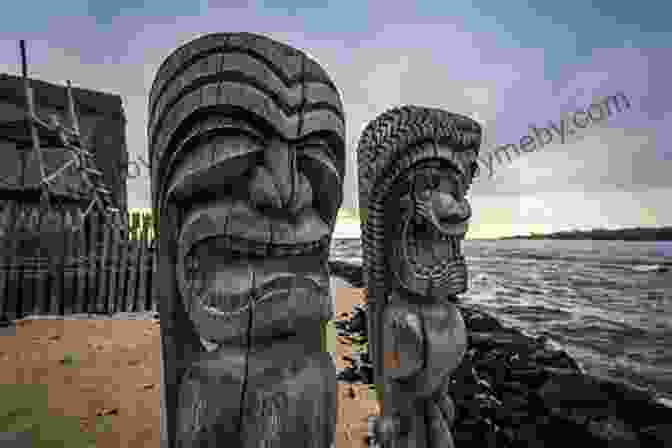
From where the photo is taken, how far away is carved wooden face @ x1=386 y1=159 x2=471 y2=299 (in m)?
2.37

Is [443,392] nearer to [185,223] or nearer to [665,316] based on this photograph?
[185,223]

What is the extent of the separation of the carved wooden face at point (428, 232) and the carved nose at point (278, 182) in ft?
3.90

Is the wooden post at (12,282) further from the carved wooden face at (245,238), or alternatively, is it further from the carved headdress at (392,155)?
the carved wooden face at (245,238)

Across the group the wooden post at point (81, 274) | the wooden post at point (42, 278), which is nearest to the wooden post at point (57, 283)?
the wooden post at point (42, 278)

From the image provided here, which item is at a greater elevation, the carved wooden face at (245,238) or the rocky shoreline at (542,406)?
Answer: the carved wooden face at (245,238)

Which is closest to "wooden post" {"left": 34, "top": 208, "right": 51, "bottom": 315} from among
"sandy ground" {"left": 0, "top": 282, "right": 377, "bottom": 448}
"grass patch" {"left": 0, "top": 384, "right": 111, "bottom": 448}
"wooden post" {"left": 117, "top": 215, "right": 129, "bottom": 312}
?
"sandy ground" {"left": 0, "top": 282, "right": 377, "bottom": 448}

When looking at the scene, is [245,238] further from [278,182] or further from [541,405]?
[541,405]

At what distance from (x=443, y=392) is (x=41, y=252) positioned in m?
7.80

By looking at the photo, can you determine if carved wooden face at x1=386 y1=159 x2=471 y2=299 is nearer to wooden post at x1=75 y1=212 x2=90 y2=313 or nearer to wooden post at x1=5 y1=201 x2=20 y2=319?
wooden post at x1=75 y1=212 x2=90 y2=313

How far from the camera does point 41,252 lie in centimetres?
716

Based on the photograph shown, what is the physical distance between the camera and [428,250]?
2.44m

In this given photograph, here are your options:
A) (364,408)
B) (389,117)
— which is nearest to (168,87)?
(389,117)

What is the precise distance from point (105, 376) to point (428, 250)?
4088 millimetres

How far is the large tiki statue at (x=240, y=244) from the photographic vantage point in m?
1.29
